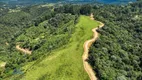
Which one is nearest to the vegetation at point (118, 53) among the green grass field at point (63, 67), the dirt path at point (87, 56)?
the dirt path at point (87, 56)

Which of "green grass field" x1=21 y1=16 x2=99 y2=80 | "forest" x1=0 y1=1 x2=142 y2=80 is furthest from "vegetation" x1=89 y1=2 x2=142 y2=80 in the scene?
"green grass field" x1=21 y1=16 x2=99 y2=80

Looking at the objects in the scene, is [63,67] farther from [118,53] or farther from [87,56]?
[118,53]

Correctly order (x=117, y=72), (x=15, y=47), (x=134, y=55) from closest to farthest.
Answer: (x=117, y=72)
(x=134, y=55)
(x=15, y=47)

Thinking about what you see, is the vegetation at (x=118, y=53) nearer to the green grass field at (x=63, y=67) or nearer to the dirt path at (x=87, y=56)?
the dirt path at (x=87, y=56)

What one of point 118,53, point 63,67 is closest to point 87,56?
point 63,67

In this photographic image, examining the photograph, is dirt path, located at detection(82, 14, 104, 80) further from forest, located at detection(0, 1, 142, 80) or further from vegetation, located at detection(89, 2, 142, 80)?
vegetation, located at detection(89, 2, 142, 80)

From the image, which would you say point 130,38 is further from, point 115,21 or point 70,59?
point 70,59

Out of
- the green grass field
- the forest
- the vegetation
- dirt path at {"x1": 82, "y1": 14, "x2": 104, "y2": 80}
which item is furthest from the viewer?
the forest

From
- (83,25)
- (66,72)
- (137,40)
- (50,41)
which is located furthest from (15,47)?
(66,72)

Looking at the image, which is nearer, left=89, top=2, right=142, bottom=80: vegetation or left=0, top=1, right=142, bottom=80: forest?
left=89, top=2, right=142, bottom=80: vegetation

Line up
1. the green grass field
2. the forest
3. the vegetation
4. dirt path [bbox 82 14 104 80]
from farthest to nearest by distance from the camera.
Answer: the forest, the vegetation, dirt path [bbox 82 14 104 80], the green grass field

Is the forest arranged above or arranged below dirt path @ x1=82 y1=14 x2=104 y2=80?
below
